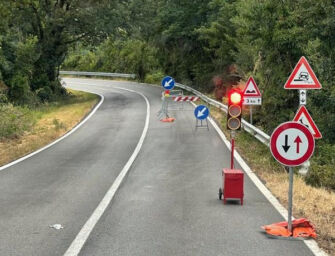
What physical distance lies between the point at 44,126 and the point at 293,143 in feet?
59.1

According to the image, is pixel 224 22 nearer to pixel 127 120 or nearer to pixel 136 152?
pixel 127 120

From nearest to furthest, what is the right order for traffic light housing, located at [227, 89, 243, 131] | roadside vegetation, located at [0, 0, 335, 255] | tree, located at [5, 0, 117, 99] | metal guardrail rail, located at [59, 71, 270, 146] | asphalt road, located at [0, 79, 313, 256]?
asphalt road, located at [0, 79, 313, 256]
traffic light housing, located at [227, 89, 243, 131]
metal guardrail rail, located at [59, 71, 270, 146]
roadside vegetation, located at [0, 0, 335, 255]
tree, located at [5, 0, 117, 99]

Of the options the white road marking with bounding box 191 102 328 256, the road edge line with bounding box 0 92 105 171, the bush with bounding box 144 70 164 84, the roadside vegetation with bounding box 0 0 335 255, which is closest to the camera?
the white road marking with bounding box 191 102 328 256

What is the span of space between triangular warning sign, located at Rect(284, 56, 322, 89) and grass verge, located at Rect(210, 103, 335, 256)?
6.99 ft

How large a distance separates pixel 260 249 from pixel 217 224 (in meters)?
1.28

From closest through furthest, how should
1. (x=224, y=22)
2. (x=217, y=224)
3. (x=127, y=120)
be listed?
(x=217, y=224)
(x=127, y=120)
(x=224, y=22)

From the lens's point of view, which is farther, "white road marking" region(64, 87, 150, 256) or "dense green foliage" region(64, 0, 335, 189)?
"dense green foliage" region(64, 0, 335, 189)

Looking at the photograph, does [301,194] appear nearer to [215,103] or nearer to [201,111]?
[201,111]

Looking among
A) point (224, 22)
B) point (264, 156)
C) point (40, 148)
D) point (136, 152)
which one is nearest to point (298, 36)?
point (264, 156)

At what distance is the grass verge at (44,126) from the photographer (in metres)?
17.1

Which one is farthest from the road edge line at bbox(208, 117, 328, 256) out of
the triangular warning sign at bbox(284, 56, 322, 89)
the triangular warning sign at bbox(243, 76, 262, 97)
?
the triangular warning sign at bbox(284, 56, 322, 89)

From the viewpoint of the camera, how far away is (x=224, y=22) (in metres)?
35.0

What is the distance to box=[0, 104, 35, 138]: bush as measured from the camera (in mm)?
19922

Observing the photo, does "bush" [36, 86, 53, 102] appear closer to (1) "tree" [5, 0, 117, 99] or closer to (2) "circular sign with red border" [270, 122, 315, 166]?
(1) "tree" [5, 0, 117, 99]
